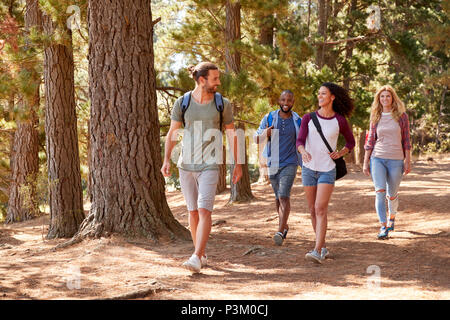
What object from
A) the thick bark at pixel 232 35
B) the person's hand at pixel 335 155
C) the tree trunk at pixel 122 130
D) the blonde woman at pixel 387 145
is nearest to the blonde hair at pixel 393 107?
the blonde woman at pixel 387 145

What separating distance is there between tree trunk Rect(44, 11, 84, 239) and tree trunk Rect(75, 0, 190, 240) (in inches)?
115

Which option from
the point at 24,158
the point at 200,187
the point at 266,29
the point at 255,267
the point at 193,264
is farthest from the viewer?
the point at 266,29

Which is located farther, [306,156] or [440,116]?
[440,116]

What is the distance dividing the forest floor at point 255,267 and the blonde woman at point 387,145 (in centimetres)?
66

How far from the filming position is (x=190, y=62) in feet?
54.7

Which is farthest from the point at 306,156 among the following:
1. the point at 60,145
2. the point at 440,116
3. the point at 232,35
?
the point at 440,116

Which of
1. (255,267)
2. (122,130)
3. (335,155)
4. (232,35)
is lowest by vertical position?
(255,267)

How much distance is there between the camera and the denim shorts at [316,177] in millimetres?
5203

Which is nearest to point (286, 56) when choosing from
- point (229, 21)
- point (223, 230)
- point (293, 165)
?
point (229, 21)

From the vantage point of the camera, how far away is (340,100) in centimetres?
539

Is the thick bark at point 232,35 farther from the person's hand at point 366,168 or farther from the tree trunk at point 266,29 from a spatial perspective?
the person's hand at point 366,168

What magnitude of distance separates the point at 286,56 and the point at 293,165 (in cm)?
772

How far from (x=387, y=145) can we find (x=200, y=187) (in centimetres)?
304

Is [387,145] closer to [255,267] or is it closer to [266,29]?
[255,267]
